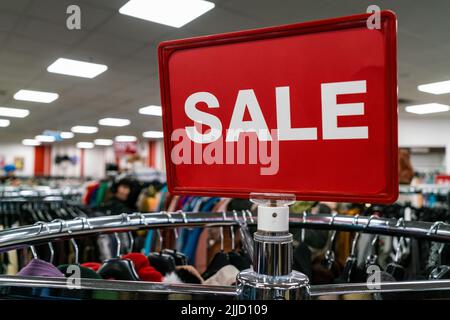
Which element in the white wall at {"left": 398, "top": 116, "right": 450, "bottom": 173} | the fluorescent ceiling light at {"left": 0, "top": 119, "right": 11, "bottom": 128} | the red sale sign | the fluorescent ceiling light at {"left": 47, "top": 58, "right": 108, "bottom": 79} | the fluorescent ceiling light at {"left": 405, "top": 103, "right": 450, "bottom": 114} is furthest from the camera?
the fluorescent ceiling light at {"left": 0, "top": 119, "right": 11, "bottom": 128}

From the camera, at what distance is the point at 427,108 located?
320 inches

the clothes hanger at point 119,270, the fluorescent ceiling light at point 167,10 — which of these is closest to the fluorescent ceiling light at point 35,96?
the fluorescent ceiling light at point 167,10

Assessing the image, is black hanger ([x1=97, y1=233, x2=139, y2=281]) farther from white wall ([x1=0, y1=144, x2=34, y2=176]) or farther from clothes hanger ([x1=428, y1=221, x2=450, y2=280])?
white wall ([x1=0, y1=144, x2=34, y2=176])

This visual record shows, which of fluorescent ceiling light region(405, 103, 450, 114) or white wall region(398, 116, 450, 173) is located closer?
fluorescent ceiling light region(405, 103, 450, 114)

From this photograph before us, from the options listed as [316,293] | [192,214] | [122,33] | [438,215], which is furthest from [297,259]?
[122,33]

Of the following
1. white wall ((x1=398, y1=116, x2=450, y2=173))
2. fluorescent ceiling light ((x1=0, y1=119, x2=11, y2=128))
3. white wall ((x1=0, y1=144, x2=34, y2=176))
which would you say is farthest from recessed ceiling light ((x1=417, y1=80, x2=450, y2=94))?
white wall ((x1=0, y1=144, x2=34, y2=176))

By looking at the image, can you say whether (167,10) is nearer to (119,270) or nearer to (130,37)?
(130,37)

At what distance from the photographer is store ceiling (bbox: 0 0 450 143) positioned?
10.9 feet

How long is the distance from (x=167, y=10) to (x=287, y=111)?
334cm

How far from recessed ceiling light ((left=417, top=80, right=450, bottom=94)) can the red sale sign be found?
6.44 m

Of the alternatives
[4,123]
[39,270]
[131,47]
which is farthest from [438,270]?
[4,123]

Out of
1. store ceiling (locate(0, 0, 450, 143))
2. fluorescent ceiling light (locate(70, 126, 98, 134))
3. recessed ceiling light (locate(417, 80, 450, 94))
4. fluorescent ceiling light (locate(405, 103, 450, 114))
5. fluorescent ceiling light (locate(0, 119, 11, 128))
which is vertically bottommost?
fluorescent ceiling light (locate(405, 103, 450, 114))

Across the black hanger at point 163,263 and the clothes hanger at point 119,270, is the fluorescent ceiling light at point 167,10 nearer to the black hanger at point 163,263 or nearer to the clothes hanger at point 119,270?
the black hanger at point 163,263

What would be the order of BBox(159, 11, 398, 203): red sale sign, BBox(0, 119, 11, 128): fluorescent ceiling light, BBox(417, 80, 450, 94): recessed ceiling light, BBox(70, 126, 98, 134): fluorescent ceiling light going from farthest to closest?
1. BBox(70, 126, 98, 134): fluorescent ceiling light
2. BBox(0, 119, 11, 128): fluorescent ceiling light
3. BBox(417, 80, 450, 94): recessed ceiling light
4. BBox(159, 11, 398, 203): red sale sign
